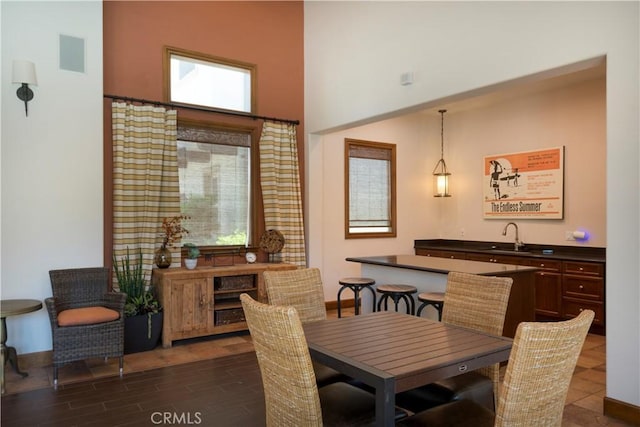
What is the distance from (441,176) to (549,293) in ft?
8.15

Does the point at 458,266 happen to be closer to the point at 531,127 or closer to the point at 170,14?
the point at 531,127

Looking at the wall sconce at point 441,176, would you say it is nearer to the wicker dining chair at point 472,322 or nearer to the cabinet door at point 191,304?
the cabinet door at point 191,304

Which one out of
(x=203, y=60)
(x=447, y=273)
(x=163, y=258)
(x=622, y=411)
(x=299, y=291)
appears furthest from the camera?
(x=203, y=60)

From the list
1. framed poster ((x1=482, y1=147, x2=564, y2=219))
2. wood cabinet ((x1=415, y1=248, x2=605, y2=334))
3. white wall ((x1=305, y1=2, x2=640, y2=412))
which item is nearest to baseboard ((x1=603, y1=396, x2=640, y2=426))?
white wall ((x1=305, y1=2, x2=640, y2=412))

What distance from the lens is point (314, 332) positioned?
8.16 ft

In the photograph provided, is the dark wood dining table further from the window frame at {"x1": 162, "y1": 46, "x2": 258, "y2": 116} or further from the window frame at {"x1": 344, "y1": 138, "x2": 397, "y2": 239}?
the window frame at {"x1": 344, "y1": 138, "x2": 397, "y2": 239}

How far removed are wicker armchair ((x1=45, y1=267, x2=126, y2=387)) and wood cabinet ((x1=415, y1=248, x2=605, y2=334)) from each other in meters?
4.09

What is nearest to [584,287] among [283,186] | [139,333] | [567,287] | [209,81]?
[567,287]

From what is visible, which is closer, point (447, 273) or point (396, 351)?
point (396, 351)

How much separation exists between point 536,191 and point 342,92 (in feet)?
9.61

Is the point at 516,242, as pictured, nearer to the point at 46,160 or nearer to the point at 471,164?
the point at 471,164

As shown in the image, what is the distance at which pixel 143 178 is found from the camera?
4762 millimetres

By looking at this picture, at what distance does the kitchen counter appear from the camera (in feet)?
12.9

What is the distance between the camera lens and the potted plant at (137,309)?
173 inches
